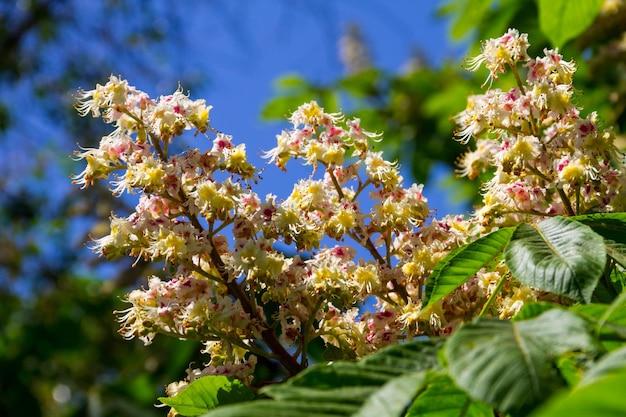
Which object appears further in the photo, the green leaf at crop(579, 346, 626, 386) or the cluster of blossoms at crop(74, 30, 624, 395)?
the cluster of blossoms at crop(74, 30, 624, 395)

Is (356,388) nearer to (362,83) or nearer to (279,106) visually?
(279,106)

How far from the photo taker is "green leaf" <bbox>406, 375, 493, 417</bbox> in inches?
30.7

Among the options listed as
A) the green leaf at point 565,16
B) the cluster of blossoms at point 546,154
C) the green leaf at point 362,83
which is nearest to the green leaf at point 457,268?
the cluster of blossoms at point 546,154

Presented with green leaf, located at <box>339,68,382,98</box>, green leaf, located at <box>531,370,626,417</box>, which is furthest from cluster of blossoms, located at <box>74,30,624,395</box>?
green leaf, located at <box>339,68,382,98</box>

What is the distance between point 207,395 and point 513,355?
0.54 meters

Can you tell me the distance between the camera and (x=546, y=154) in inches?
49.4

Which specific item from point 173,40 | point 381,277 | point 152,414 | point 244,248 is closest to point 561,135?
point 381,277

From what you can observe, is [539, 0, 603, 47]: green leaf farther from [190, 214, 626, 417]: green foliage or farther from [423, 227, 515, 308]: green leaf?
[190, 214, 626, 417]: green foliage

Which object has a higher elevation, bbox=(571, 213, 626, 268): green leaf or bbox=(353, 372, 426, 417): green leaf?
bbox=(571, 213, 626, 268): green leaf

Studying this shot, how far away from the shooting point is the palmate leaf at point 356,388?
619mm

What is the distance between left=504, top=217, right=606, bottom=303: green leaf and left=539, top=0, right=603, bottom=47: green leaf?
799 millimetres

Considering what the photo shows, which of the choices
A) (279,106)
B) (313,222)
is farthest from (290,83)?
(313,222)

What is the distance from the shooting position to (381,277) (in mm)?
1223

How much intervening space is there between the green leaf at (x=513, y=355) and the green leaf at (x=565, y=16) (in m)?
1.17
